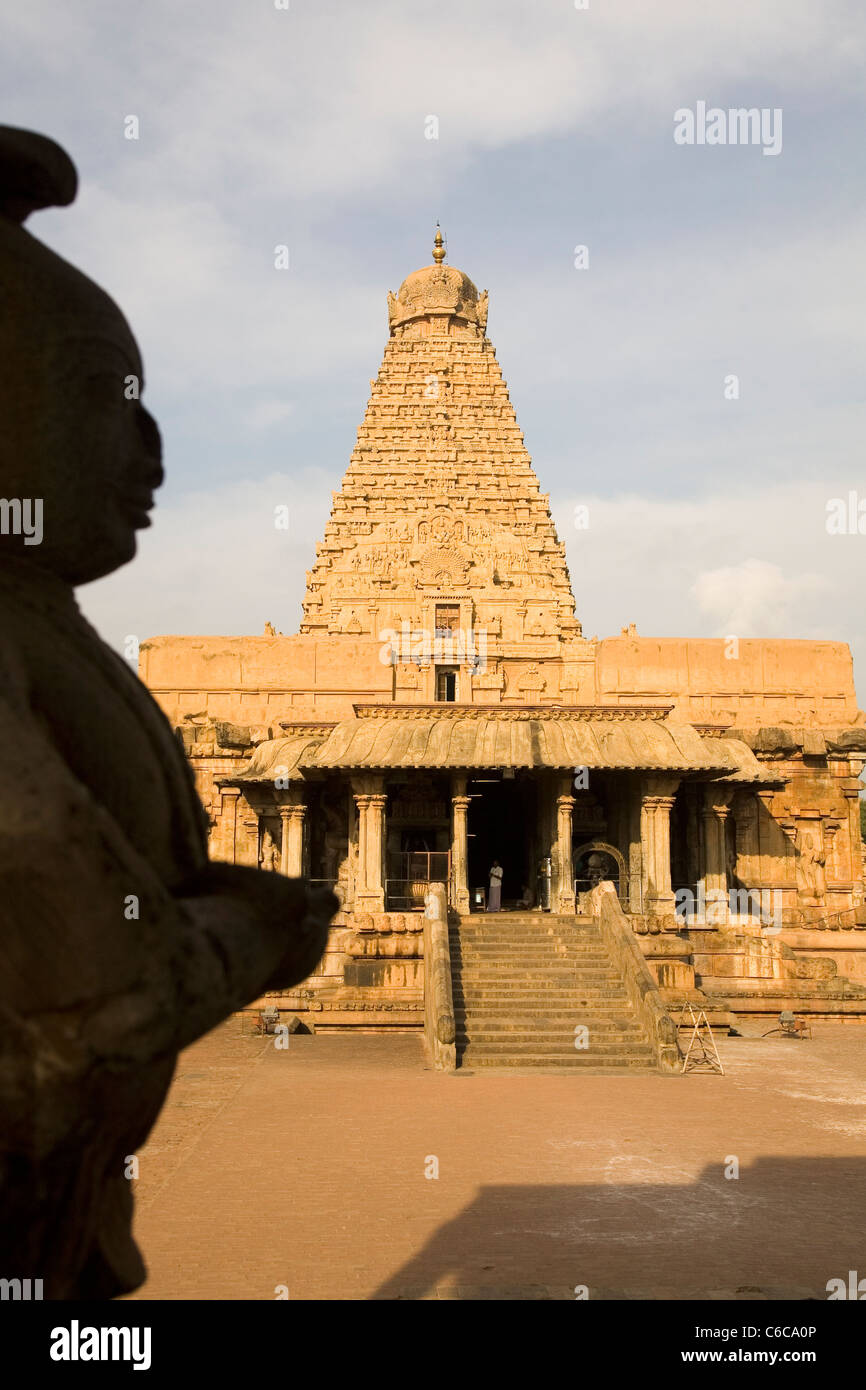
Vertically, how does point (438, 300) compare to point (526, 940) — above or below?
above

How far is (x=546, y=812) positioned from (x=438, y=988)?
714 centimetres

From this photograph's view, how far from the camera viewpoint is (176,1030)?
212 cm

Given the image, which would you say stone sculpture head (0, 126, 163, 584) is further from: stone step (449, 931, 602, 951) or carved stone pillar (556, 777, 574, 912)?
carved stone pillar (556, 777, 574, 912)

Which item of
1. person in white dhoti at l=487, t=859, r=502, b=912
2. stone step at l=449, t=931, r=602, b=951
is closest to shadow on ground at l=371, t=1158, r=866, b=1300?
stone step at l=449, t=931, r=602, b=951

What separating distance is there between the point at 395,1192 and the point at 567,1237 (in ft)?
5.68

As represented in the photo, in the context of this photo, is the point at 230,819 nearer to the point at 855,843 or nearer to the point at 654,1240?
the point at 855,843

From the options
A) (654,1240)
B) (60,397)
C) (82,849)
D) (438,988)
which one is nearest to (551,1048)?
(438,988)

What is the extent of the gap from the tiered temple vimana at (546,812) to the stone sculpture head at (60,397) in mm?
13866

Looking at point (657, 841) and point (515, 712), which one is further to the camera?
point (515, 712)

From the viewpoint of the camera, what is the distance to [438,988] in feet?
54.2

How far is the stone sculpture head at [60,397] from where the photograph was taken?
2.45m
